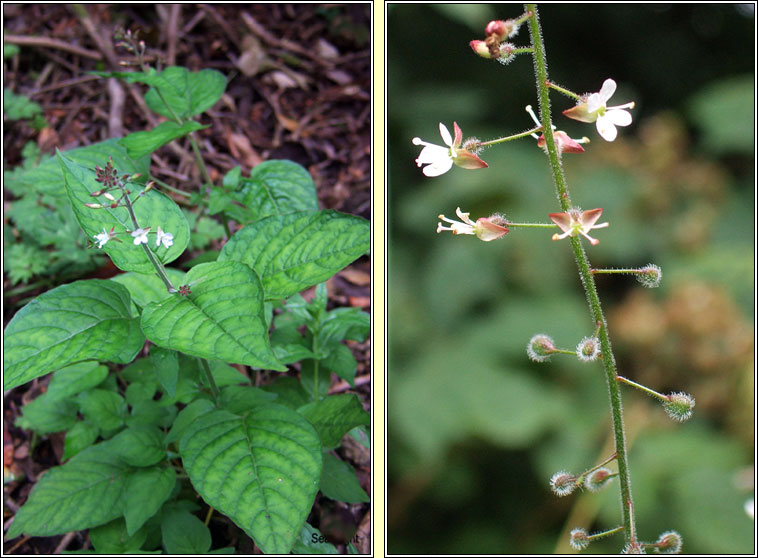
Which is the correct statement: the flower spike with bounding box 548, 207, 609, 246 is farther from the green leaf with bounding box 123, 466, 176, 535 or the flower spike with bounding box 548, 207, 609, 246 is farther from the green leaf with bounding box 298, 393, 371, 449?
the green leaf with bounding box 123, 466, 176, 535

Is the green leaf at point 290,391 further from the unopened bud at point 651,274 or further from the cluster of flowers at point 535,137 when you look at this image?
the unopened bud at point 651,274

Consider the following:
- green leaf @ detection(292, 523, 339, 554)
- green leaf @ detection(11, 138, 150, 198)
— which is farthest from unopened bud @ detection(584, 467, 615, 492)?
green leaf @ detection(11, 138, 150, 198)

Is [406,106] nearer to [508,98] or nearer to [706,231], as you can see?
[508,98]

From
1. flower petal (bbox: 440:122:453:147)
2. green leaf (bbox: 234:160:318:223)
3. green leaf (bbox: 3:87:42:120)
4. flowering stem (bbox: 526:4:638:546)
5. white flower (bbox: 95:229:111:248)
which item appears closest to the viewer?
flowering stem (bbox: 526:4:638:546)

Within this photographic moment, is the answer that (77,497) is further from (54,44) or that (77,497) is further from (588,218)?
(54,44)

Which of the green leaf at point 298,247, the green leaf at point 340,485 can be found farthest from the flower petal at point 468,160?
the green leaf at point 340,485

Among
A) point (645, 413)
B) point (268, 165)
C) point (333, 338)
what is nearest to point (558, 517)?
point (645, 413)
